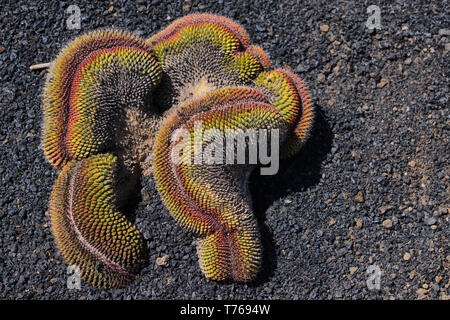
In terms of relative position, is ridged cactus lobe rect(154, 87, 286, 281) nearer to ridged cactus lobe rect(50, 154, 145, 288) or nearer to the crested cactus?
the crested cactus

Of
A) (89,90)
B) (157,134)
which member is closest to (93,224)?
(157,134)

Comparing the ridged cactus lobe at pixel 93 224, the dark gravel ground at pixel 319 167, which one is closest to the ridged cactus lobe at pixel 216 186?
the dark gravel ground at pixel 319 167

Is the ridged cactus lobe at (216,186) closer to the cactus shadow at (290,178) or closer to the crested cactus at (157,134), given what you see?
the crested cactus at (157,134)

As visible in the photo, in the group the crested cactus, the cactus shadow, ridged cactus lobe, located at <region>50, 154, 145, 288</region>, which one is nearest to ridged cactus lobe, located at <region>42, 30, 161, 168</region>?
the crested cactus

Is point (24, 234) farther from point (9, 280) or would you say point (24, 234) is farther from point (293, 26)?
point (293, 26)

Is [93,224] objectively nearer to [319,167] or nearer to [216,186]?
[216,186]
